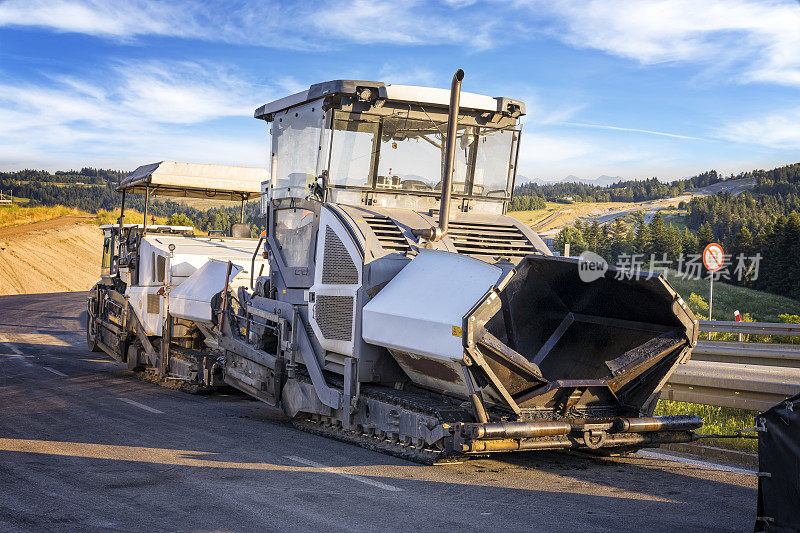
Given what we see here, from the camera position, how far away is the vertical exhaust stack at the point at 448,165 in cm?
836

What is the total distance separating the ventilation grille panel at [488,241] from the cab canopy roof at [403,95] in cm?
159

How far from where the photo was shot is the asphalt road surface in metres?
5.69

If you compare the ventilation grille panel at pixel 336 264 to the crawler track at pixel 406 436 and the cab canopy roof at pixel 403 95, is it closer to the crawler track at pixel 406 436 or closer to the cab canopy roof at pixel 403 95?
the crawler track at pixel 406 436

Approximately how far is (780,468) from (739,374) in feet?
27.5

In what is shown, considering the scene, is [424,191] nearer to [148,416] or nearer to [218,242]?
[148,416]

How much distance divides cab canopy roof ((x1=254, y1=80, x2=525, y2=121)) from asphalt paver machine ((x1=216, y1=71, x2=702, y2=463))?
0.02 metres

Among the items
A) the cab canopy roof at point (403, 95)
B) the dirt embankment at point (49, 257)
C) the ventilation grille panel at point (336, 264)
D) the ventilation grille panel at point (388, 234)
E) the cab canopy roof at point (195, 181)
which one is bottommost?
the dirt embankment at point (49, 257)

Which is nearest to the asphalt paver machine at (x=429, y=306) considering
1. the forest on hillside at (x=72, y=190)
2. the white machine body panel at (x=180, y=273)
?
the white machine body panel at (x=180, y=273)

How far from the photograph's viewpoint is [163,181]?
52.2ft

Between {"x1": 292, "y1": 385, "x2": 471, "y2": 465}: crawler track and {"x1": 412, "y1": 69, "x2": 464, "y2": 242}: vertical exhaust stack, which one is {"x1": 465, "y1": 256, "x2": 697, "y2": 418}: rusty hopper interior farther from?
{"x1": 412, "y1": 69, "x2": 464, "y2": 242}: vertical exhaust stack

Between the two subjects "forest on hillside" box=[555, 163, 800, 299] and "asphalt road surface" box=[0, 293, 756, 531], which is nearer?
"asphalt road surface" box=[0, 293, 756, 531]

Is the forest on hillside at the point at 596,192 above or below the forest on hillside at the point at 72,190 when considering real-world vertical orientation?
above

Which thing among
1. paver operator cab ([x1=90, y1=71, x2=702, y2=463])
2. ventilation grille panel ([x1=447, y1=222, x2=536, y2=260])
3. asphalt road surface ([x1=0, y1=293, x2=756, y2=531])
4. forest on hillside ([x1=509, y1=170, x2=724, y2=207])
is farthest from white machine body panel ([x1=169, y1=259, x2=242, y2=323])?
forest on hillside ([x1=509, y1=170, x2=724, y2=207])

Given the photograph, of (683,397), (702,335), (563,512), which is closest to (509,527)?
(563,512)
